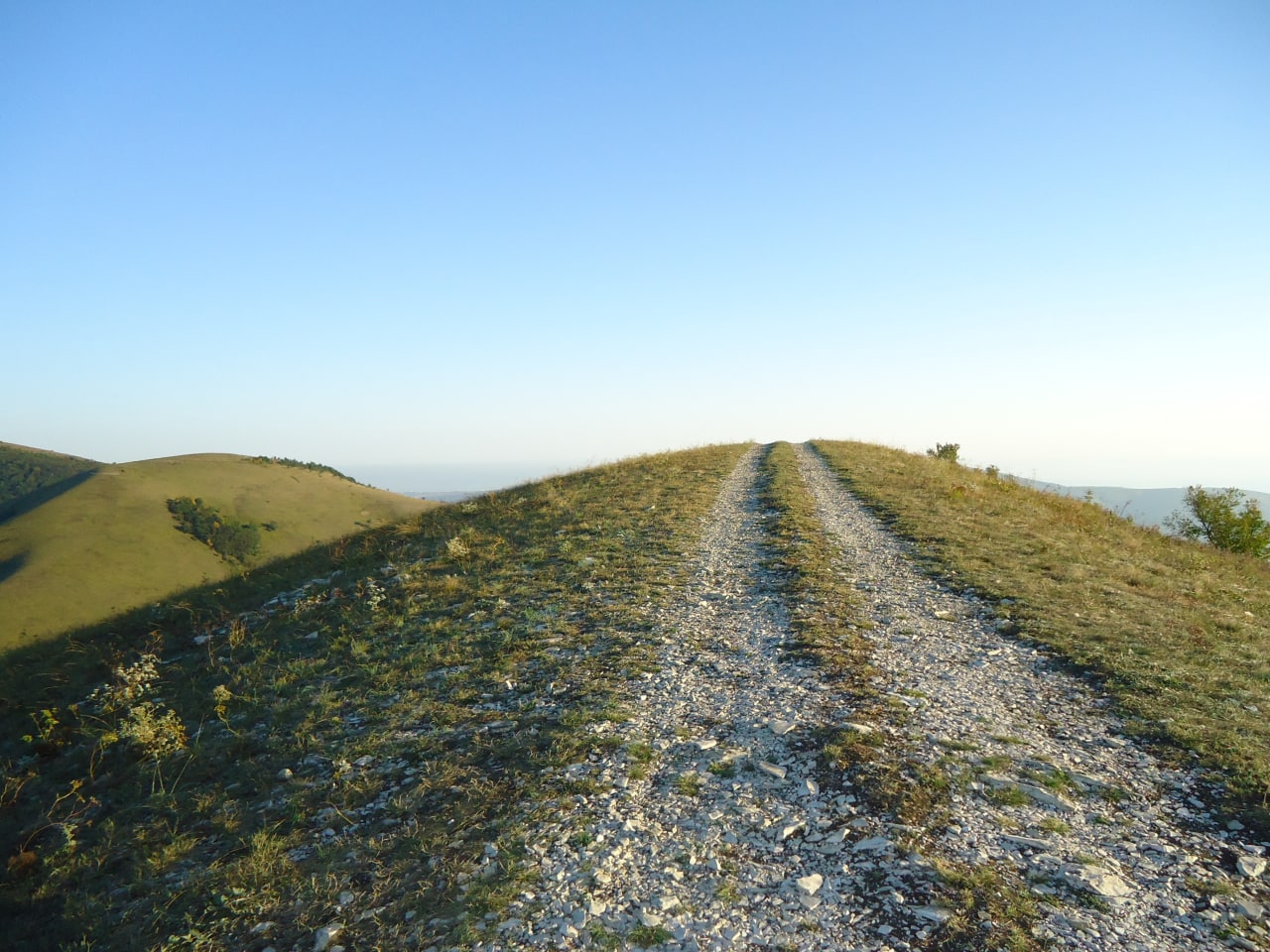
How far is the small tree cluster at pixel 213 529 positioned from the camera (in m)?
110

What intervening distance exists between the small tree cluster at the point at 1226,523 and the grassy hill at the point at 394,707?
17859 millimetres

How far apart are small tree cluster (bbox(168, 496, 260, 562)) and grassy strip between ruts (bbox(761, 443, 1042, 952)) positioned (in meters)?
120

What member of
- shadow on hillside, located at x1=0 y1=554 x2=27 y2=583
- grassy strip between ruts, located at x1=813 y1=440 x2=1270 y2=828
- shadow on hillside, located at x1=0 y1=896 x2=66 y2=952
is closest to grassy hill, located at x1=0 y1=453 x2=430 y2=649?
shadow on hillside, located at x1=0 y1=554 x2=27 y2=583

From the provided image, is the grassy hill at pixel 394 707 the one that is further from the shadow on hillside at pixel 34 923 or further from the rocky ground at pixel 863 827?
the rocky ground at pixel 863 827

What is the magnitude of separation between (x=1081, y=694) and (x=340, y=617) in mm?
14742

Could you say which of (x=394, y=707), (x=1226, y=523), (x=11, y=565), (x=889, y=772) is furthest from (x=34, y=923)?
(x=11, y=565)

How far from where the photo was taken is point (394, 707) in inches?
408

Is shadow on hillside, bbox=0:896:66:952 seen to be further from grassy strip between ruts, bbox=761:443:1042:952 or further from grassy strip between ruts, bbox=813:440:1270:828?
grassy strip between ruts, bbox=813:440:1270:828

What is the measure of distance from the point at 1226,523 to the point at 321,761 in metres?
47.3

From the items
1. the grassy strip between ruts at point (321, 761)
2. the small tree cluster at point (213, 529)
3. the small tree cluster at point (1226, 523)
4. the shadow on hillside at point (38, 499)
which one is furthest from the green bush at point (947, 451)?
the shadow on hillside at point (38, 499)

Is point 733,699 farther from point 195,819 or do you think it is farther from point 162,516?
point 162,516

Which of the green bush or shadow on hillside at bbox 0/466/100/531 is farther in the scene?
shadow on hillside at bbox 0/466/100/531

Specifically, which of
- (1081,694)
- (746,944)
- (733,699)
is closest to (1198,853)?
(1081,694)

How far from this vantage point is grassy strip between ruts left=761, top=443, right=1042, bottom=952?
561cm
